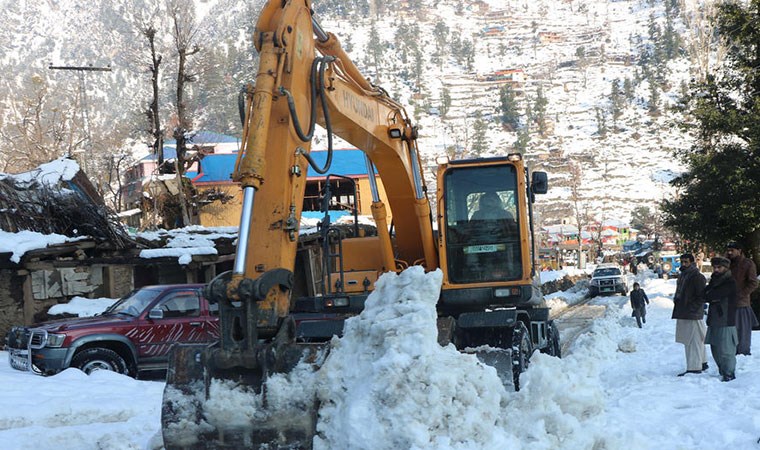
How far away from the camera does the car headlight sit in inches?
488

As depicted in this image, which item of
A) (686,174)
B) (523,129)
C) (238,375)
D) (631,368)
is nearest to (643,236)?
(523,129)

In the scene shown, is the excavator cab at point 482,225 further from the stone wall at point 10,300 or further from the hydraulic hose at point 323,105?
the stone wall at point 10,300

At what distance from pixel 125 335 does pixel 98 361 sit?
0.55m

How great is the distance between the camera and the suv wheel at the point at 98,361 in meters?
12.6

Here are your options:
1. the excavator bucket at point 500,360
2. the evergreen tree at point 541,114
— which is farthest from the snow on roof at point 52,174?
the evergreen tree at point 541,114

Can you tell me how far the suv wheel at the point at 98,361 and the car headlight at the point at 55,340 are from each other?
33 centimetres

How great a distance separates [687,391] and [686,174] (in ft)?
66.1

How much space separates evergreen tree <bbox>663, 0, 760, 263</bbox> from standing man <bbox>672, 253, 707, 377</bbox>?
49.7ft

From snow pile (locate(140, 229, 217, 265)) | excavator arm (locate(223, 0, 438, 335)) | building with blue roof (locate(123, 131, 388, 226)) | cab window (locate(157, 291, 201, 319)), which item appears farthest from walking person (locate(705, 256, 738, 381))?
building with blue roof (locate(123, 131, 388, 226))

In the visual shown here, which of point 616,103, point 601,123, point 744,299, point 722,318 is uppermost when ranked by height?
point 616,103

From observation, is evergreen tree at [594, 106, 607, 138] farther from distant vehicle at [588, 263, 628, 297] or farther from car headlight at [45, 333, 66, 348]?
car headlight at [45, 333, 66, 348]

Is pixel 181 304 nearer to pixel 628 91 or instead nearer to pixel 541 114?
pixel 541 114

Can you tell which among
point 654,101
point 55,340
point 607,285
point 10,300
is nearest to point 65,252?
point 10,300

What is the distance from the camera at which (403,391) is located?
225 inches
